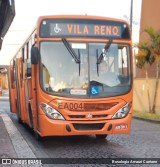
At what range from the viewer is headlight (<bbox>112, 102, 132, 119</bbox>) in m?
10.0

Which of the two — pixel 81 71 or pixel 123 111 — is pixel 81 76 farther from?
pixel 123 111

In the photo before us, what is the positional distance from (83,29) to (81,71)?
1.06 metres

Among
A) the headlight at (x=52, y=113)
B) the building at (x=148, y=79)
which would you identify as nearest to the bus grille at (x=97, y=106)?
the headlight at (x=52, y=113)

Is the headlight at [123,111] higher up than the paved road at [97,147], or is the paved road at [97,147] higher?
the headlight at [123,111]

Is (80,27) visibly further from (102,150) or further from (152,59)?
(152,59)

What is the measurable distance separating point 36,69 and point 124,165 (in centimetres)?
343

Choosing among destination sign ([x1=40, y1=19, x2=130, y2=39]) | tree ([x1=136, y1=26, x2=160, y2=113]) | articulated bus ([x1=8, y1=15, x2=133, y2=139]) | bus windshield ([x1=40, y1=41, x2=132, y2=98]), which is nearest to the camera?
articulated bus ([x1=8, y1=15, x2=133, y2=139])

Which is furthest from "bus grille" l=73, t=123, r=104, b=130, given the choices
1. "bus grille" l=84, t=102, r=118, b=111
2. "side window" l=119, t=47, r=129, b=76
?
"side window" l=119, t=47, r=129, b=76

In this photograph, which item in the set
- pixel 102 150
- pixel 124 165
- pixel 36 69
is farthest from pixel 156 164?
pixel 36 69

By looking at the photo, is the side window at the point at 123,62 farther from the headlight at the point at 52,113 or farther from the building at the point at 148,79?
the building at the point at 148,79

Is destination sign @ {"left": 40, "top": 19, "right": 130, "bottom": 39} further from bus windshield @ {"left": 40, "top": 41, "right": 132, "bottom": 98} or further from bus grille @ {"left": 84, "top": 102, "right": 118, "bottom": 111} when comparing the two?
bus grille @ {"left": 84, "top": 102, "right": 118, "bottom": 111}

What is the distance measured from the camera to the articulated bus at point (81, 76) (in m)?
9.75

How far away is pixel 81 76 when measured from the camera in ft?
32.9

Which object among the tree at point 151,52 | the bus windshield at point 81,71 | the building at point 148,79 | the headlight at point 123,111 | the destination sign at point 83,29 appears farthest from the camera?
the building at point 148,79
